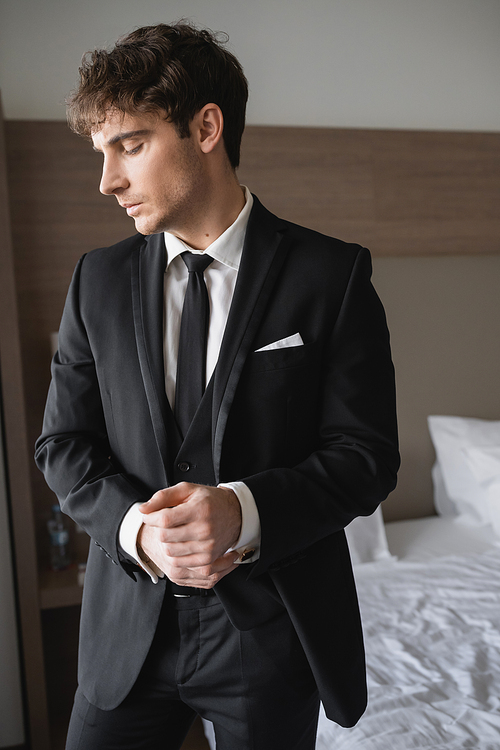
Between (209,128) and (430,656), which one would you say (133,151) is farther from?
(430,656)

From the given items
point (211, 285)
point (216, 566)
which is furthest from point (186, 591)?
point (211, 285)

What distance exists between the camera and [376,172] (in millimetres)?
2725

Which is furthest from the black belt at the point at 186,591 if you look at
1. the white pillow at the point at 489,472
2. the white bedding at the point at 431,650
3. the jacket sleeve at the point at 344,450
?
the white pillow at the point at 489,472

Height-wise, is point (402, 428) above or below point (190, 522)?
below

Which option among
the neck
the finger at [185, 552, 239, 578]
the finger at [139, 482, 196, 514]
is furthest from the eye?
the finger at [185, 552, 239, 578]

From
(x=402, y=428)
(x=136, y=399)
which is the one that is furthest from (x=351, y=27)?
(x=136, y=399)

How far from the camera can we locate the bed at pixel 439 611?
4.50 feet

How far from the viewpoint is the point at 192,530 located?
0.82 meters

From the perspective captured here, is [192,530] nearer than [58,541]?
Yes

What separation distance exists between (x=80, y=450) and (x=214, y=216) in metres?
0.47

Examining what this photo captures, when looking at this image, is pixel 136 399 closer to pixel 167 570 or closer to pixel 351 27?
pixel 167 570

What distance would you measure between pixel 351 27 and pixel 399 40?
0.81 feet

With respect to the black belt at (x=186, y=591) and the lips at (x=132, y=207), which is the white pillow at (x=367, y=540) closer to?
the black belt at (x=186, y=591)

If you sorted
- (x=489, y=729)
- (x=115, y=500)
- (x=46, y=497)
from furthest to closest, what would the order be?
(x=46, y=497) → (x=489, y=729) → (x=115, y=500)
